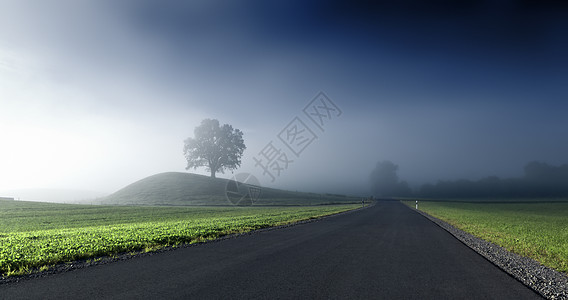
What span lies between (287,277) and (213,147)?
80988mm

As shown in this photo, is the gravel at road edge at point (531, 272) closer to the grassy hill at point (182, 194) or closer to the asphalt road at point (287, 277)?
A: the asphalt road at point (287, 277)

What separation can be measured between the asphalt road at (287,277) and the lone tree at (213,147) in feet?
250

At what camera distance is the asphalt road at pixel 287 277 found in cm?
607

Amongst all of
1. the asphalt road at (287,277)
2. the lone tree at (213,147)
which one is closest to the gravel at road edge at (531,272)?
the asphalt road at (287,277)

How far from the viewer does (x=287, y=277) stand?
727cm

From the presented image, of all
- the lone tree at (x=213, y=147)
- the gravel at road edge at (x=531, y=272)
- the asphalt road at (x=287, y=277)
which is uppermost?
the lone tree at (x=213, y=147)

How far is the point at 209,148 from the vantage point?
85.2m

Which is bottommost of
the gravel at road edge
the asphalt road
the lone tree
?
the gravel at road edge

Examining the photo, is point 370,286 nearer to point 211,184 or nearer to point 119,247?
point 119,247

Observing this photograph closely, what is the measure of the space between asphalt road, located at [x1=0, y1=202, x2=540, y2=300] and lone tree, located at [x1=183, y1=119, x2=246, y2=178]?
76.2 m

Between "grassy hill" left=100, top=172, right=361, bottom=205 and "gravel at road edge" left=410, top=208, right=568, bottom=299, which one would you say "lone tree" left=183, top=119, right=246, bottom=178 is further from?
"gravel at road edge" left=410, top=208, right=568, bottom=299

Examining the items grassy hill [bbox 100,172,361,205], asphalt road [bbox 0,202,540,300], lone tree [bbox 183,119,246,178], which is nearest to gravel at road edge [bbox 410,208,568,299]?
asphalt road [bbox 0,202,540,300]

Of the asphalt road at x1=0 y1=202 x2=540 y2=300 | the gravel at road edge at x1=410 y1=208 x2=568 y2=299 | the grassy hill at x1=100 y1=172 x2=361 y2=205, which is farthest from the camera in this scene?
the grassy hill at x1=100 y1=172 x2=361 y2=205

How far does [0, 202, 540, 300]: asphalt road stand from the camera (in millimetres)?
6074
